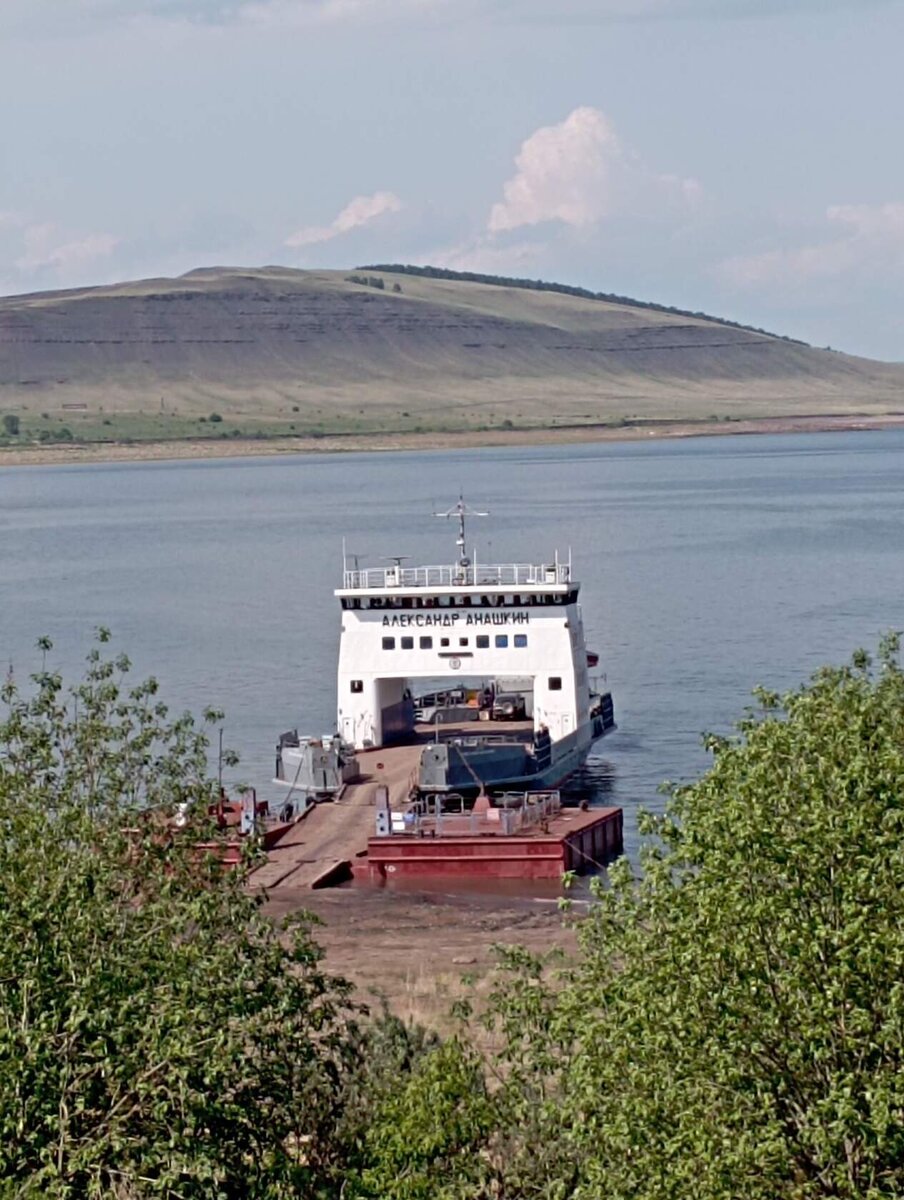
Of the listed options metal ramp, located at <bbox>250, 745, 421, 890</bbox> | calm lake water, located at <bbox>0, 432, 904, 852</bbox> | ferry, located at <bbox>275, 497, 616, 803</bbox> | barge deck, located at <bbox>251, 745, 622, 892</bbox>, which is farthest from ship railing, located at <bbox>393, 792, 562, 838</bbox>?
calm lake water, located at <bbox>0, 432, 904, 852</bbox>

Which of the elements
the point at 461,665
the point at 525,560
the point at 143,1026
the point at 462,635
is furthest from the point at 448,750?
the point at 525,560

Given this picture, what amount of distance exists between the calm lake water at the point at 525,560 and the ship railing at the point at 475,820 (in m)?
1.93

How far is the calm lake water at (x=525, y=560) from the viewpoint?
185ft

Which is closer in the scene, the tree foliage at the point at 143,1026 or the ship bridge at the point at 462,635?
the tree foliage at the point at 143,1026

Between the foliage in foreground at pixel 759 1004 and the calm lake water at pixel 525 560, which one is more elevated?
the calm lake water at pixel 525 560

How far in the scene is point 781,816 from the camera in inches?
544

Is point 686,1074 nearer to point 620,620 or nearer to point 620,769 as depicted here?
point 620,769

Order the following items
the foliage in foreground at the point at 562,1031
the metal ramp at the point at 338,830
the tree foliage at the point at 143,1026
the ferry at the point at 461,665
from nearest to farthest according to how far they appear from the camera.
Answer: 1. the foliage in foreground at the point at 562,1031
2. the tree foliage at the point at 143,1026
3. the metal ramp at the point at 338,830
4. the ferry at the point at 461,665

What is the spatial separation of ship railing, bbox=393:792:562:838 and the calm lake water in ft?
6.34

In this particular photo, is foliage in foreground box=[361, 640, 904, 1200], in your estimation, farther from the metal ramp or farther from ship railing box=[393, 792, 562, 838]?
ship railing box=[393, 792, 562, 838]

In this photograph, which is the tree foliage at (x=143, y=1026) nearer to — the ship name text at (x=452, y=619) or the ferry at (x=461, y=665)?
the ferry at (x=461, y=665)

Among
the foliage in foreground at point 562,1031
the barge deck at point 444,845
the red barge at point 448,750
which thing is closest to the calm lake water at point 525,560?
the barge deck at point 444,845

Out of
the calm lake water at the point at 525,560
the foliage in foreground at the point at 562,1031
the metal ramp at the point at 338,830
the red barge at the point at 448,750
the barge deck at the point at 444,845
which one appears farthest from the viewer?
the calm lake water at the point at 525,560

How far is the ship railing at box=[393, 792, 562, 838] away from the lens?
1375 inches
